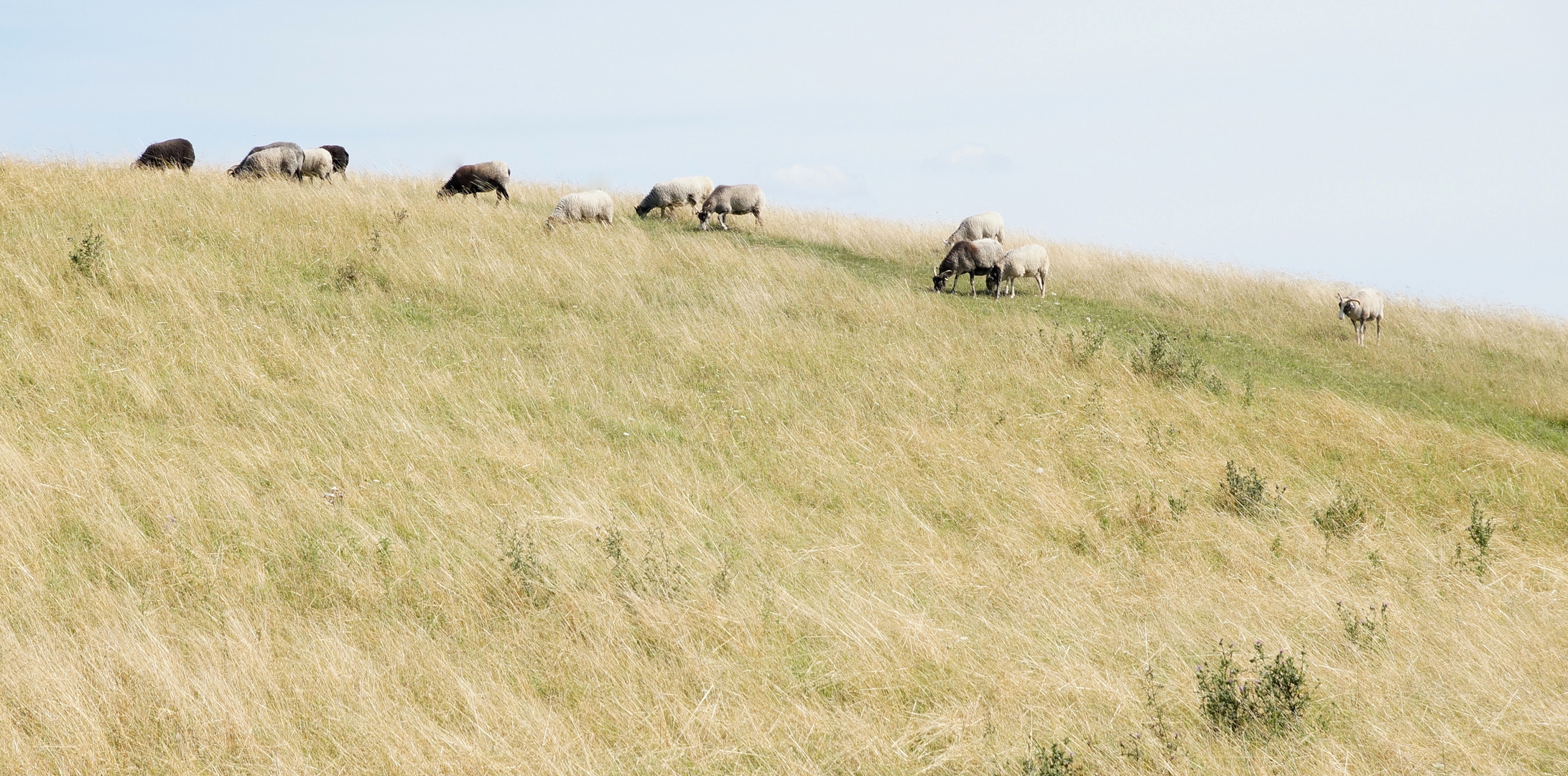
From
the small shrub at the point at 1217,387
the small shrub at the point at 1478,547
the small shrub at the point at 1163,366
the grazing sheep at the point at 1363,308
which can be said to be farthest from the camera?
the grazing sheep at the point at 1363,308

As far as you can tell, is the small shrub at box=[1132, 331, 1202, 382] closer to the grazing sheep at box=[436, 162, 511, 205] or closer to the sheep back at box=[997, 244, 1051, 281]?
the sheep back at box=[997, 244, 1051, 281]

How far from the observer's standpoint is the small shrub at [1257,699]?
480 cm

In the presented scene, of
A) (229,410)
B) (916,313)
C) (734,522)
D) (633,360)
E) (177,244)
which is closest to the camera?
(734,522)

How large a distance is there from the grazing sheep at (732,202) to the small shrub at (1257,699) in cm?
1924

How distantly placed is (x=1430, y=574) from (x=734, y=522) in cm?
512

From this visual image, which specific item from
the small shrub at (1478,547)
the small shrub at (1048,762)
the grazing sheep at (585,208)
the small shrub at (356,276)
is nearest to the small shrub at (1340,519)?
the small shrub at (1478,547)

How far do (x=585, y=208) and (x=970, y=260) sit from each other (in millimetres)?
7932

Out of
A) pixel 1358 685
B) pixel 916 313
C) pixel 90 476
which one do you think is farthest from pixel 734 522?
pixel 916 313

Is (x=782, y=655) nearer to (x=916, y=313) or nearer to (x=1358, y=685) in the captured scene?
(x=1358, y=685)

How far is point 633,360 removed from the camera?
1230 cm

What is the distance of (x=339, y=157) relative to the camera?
24.0m

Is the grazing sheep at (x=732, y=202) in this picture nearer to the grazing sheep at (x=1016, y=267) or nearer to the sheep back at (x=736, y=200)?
the sheep back at (x=736, y=200)

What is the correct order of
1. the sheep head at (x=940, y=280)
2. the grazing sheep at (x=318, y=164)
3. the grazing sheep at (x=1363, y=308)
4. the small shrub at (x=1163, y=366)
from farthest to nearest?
the grazing sheep at (x=318, y=164)
the grazing sheep at (x=1363, y=308)
the sheep head at (x=940, y=280)
the small shrub at (x=1163, y=366)

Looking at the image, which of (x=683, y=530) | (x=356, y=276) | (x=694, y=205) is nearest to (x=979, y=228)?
(x=694, y=205)
